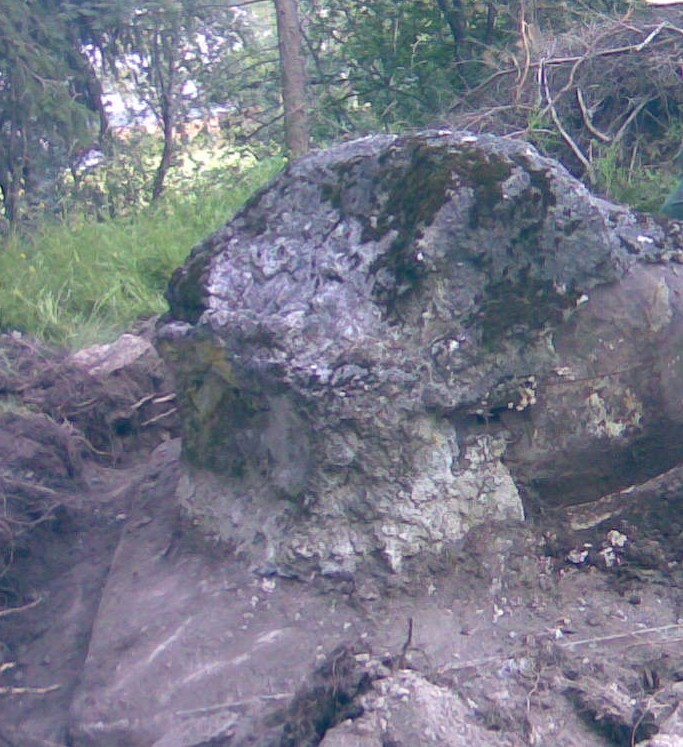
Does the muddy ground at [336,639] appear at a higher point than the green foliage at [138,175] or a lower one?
lower

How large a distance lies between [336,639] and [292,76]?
550 cm

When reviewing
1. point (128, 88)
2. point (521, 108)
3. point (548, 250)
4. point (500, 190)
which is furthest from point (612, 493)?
point (128, 88)

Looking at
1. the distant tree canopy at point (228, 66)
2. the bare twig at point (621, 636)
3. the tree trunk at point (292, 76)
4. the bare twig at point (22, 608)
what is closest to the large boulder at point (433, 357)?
the bare twig at point (621, 636)

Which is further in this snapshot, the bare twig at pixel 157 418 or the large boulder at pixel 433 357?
the bare twig at pixel 157 418

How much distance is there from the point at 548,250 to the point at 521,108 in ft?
11.8

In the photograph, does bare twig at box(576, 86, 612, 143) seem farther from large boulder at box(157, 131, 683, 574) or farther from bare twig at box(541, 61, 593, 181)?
large boulder at box(157, 131, 683, 574)

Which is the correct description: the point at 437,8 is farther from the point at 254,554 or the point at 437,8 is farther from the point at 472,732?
the point at 472,732

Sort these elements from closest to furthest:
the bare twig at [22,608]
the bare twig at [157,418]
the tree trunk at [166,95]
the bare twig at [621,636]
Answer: the bare twig at [621,636], the bare twig at [22,608], the bare twig at [157,418], the tree trunk at [166,95]

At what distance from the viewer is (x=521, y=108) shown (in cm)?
620

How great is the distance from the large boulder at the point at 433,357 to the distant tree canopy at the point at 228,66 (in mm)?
3770

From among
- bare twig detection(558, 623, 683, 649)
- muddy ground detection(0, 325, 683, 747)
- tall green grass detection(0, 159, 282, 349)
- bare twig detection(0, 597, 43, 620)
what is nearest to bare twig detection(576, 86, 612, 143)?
tall green grass detection(0, 159, 282, 349)

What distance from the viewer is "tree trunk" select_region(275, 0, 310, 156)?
7.39 m

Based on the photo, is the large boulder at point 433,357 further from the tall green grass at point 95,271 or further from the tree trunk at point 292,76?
the tree trunk at point 292,76

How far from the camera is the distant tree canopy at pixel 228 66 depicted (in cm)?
714
